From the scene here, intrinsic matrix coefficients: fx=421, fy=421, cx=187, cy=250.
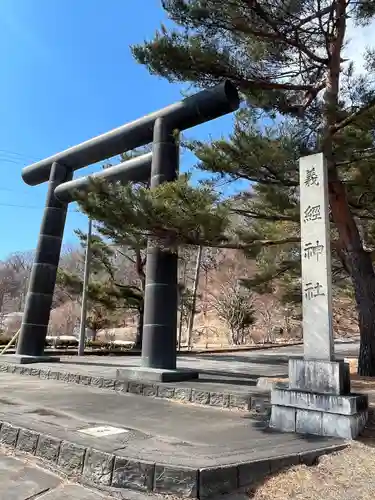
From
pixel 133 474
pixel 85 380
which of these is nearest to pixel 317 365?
pixel 133 474

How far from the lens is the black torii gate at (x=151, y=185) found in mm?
6379

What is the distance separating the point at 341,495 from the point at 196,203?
150 inches

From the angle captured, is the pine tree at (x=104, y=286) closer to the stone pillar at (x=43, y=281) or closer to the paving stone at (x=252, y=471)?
the stone pillar at (x=43, y=281)

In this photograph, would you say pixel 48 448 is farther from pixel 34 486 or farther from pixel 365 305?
pixel 365 305

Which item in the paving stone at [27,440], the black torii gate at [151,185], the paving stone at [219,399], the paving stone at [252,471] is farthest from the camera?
the black torii gate at [151,185]

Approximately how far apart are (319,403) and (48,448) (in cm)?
225

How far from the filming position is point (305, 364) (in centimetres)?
390

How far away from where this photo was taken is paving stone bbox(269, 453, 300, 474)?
273 cm

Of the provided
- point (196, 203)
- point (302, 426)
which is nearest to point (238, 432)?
point (302, 426)

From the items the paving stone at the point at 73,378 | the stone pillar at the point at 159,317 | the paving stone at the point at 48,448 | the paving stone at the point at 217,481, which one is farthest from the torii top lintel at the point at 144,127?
the paving stone at the point at 217,481

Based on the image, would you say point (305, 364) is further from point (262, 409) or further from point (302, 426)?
point (262, 409)

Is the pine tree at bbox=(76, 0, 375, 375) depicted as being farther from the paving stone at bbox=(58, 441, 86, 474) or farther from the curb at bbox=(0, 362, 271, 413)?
the paving stone at bbox=(58, 441, 86, 474)

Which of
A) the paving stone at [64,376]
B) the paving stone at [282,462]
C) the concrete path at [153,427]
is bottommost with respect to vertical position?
the paving stone at [282,462]

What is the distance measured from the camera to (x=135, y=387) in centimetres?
579
